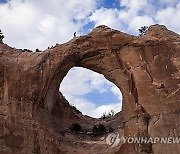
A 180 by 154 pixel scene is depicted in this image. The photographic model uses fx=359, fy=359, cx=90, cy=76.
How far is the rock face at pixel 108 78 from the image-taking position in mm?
20062

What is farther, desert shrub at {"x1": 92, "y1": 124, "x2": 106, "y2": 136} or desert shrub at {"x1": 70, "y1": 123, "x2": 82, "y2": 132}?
desert shrub at {"x1": 70, "y1": 123, "x2": 82, "y2": 132}

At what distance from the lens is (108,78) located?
2309 centimetres

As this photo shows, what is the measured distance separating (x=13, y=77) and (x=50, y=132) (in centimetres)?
395

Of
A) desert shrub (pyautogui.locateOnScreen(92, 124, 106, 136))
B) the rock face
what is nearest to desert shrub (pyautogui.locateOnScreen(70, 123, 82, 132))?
desert shrub (pyautogui.locateOnScreen(92, 124, 106, 136))

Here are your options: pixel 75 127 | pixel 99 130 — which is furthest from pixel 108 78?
pixel 75 127

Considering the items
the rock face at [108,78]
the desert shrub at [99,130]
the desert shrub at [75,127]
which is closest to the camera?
the rock face at [108,78]

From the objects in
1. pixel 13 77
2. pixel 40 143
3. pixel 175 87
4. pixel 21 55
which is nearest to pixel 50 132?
pixel 40 143

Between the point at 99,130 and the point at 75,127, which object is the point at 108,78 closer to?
the point at 99,130

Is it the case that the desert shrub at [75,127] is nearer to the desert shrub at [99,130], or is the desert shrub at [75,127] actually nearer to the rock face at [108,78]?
the desert shrub at [99,130]

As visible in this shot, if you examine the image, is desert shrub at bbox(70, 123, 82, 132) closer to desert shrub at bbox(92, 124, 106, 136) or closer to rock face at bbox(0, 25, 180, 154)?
desert shrub at bbox(92, 124, 106, 136)

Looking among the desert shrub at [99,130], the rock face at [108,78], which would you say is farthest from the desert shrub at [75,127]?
the rock face at [108,78]

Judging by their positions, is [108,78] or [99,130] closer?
[108,78]

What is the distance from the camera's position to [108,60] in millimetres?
22641

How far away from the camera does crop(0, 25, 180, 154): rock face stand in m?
20.1
